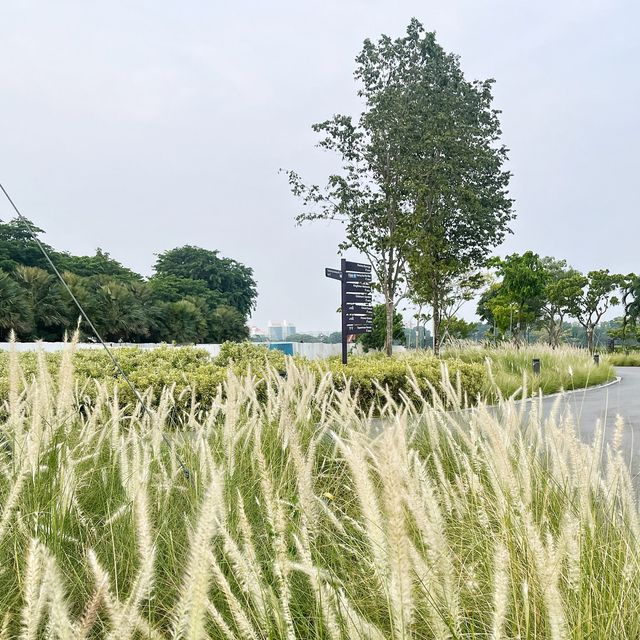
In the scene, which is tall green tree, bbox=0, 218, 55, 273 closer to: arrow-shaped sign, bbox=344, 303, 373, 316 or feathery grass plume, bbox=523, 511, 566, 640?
arrow-shaped sign, bbox=344, 303, 373, 316

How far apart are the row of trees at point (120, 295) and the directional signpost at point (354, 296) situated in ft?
13.8

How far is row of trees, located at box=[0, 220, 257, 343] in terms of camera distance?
2717 cm

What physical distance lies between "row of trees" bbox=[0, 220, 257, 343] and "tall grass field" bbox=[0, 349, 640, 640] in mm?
9260

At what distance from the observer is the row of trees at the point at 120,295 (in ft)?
89.1

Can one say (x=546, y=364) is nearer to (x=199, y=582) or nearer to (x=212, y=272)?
(x=199, y=582)

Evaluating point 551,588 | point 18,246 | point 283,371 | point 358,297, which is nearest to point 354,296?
point 358,297

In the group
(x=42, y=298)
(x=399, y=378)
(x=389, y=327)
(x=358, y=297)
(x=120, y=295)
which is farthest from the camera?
(x=120, y=295)

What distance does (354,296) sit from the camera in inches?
588

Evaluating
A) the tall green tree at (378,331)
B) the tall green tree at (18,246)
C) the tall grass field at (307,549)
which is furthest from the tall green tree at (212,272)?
the tall grass field at (307,549)

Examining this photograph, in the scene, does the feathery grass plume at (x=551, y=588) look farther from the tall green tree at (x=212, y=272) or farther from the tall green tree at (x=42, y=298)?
the tall green tree at (x=212, y=272)

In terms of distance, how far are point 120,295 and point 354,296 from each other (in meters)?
21.4

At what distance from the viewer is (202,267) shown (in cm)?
5944

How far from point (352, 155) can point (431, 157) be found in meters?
2.80

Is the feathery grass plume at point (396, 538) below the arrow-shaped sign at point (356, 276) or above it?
below
